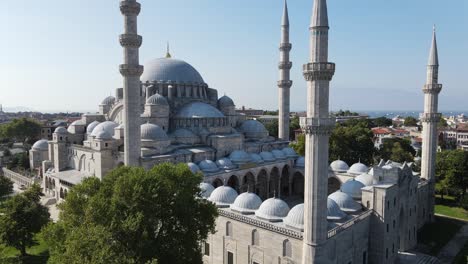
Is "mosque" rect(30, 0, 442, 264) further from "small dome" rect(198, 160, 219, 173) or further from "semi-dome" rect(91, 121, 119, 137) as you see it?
"semi-dome" rect(91, 121, 119, 137)

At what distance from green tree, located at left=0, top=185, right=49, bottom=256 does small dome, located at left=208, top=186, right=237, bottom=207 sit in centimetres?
1132

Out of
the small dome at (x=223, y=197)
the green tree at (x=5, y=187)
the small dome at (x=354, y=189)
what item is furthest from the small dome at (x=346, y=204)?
the green tree at (x=5, y=187)

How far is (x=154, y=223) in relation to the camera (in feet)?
47.6

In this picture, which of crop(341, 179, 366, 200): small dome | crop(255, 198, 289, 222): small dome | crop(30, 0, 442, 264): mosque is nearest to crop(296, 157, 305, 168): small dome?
crop(30, 0, 442, 264): mosque

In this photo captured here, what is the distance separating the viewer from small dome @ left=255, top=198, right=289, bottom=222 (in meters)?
18.8

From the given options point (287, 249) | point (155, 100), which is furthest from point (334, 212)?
point (155, 100)

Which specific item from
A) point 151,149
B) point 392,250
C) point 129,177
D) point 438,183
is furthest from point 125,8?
point 438,183

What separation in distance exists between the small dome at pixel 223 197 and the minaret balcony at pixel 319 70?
10.4m

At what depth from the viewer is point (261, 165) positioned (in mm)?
32906

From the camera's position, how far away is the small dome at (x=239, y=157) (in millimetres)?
31766

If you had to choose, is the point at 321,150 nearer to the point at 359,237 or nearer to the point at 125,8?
the point at 359,237

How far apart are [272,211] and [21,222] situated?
15794mm

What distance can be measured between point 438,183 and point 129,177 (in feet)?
111

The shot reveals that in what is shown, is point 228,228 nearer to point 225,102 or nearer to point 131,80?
point 131,80
